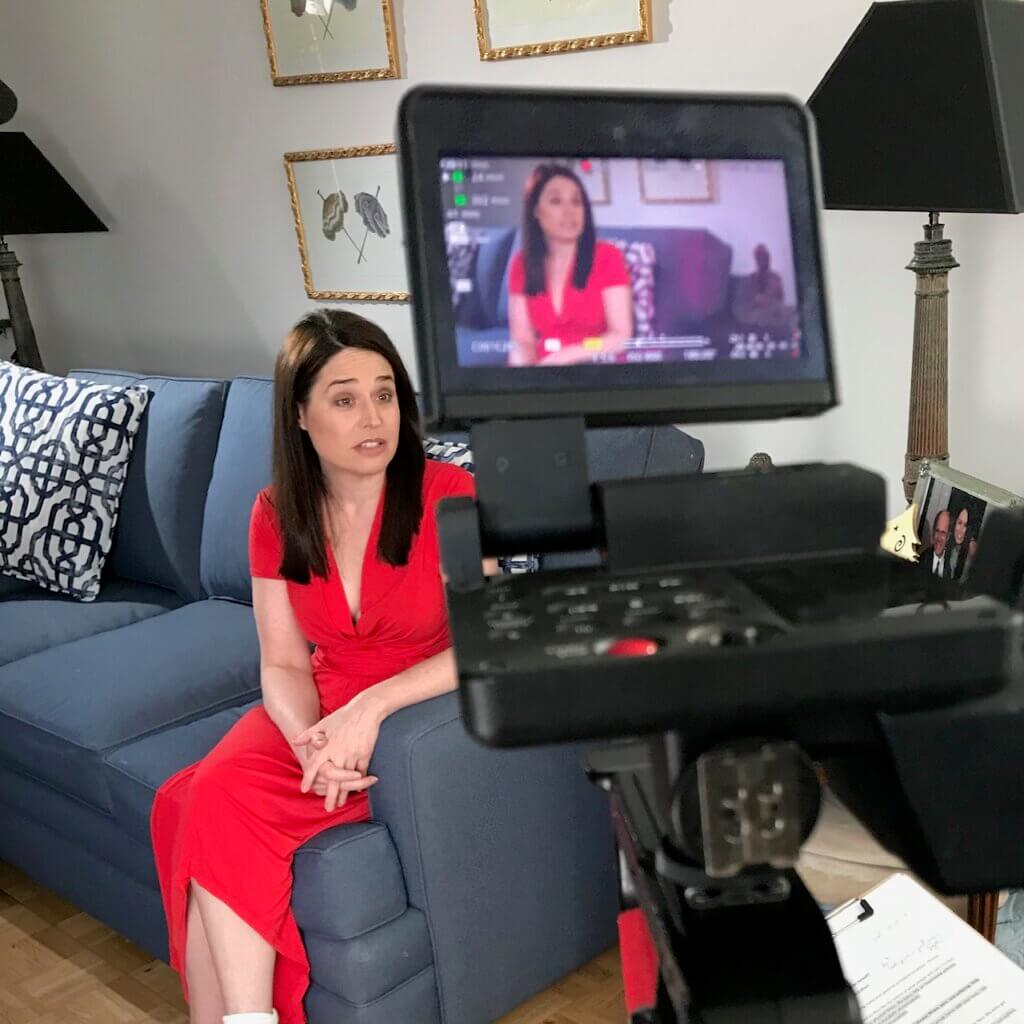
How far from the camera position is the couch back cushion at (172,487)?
9.16 feet

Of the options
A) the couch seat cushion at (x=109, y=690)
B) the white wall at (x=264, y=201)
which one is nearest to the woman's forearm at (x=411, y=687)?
the couch seat cushion at (x=109, y=690)

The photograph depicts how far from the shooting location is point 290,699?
1933 millimetres

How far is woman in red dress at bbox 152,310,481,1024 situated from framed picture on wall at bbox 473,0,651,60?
770mm

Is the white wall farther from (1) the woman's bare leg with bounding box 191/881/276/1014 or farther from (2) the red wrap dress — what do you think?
(1) the woman's bare leg with bounding box 191/881/276/1014

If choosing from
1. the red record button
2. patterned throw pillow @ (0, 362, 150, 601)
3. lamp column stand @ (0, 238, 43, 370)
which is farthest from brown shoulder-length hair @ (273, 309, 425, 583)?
lamp column stand @ (0, 238, 43, 370)

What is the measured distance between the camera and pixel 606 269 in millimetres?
703

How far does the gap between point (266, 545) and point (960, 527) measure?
1056 mm

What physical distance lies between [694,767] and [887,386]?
Answer: 1602 mm

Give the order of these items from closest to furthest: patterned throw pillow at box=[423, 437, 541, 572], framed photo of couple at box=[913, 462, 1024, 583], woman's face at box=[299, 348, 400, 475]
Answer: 1. framed photo of couple at box=[913, 462, 1024, 583]
2. woman's face at box=[299, 348, 400, 475]
3. patterned throw pillow at box=[423, 437, 541, 572]

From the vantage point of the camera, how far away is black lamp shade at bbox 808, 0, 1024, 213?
1346 millimetres

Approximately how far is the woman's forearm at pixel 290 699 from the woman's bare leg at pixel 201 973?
29 centimetres

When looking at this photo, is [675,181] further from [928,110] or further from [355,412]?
[355,412]

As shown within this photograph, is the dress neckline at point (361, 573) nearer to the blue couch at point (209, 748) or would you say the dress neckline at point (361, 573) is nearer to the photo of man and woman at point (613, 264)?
the blue couch at point (209, 748)

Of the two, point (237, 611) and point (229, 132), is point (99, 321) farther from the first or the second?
point (237, 611)
